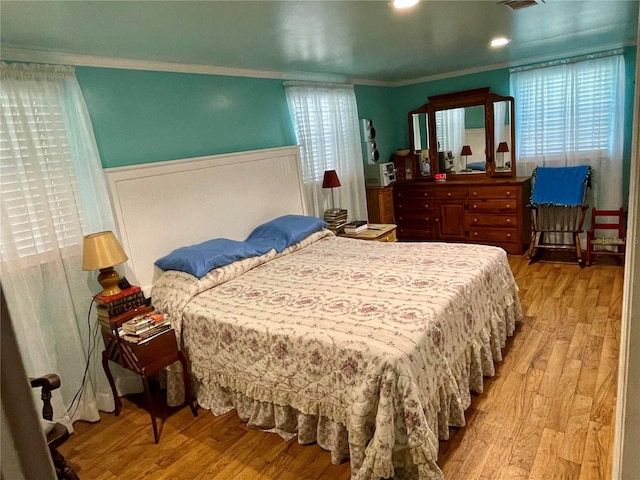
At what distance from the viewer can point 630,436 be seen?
57cm

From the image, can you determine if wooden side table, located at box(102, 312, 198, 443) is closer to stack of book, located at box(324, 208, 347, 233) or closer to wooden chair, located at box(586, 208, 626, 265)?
stack of book, located at box(324, 208, 347, 233)

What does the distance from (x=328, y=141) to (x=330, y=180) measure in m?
0.55

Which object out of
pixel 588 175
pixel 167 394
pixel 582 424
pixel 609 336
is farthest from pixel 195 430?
pixel 588 175

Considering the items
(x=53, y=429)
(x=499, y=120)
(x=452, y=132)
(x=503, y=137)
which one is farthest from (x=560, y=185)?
(x=53, y=429)

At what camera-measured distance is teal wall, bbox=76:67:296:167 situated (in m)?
2.73

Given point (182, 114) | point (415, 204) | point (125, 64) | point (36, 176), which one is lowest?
point (415, 204)

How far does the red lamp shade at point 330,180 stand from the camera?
167 inches

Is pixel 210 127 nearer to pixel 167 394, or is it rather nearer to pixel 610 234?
pixel 167 394

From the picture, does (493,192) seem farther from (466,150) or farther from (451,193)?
(466,150)

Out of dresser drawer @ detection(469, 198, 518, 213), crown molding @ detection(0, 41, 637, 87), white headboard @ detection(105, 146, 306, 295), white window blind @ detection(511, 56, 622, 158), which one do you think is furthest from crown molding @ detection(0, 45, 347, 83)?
white window blind @ detection(511, 56, 622, 158)

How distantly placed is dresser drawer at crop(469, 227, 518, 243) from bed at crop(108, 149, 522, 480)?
1870mm

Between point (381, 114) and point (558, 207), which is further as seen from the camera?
point (381, 114)

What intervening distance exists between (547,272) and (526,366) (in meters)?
1.91

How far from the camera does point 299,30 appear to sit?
256cm
